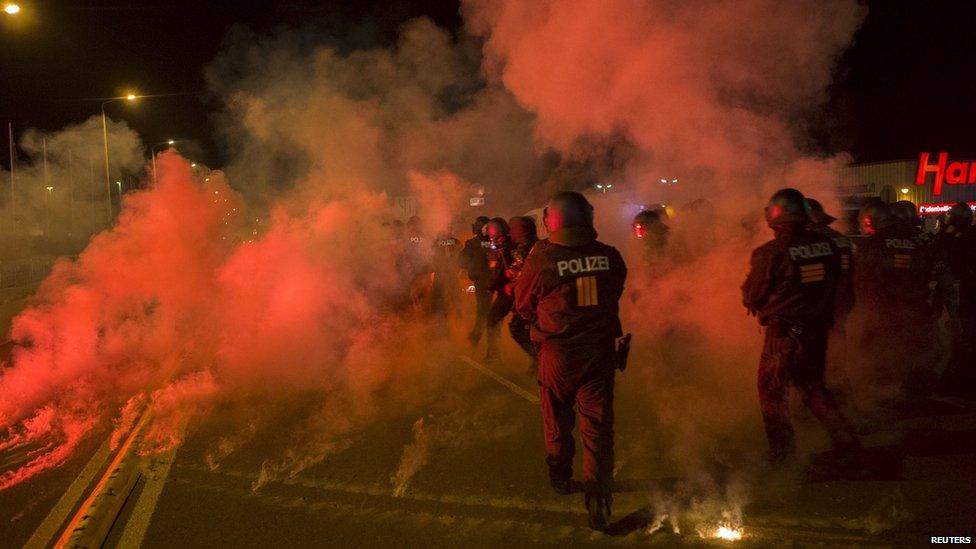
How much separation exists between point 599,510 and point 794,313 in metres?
1.67

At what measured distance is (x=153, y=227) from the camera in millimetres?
10625

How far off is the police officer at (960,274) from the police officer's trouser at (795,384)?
2.89m

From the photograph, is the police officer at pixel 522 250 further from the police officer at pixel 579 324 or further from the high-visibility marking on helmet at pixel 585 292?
the high-visibility marking on helmet at pixel 585 292

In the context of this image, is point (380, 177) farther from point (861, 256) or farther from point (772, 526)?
point (772, 526)

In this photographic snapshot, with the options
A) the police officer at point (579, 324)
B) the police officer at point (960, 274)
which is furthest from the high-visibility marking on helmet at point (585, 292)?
the police officer at point (960, 274)

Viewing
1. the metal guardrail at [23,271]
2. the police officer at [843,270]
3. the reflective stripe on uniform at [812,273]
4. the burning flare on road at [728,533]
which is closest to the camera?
the burning flare on road at [728,533]

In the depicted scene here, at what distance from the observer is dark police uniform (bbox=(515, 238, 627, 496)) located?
398 cm

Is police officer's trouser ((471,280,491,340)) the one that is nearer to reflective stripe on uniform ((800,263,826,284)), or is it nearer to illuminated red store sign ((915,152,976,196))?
reflective stripe on uniform ((800,263,826,284))

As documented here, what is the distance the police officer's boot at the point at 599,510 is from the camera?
3775mm

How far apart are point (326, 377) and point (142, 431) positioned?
2068 mm

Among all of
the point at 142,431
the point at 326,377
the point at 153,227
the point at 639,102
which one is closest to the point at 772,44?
the point at 639,102

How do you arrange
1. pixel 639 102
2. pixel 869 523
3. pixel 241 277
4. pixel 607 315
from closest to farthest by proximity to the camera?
pixel 869 523
pixel 607 315
pixel 639 102
pixel 241 277

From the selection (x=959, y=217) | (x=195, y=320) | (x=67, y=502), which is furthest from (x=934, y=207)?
(x=67, y=502)

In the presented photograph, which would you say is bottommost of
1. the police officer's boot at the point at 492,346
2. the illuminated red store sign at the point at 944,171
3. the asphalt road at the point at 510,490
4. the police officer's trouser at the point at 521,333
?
the asphalt road at the point at 510,490
